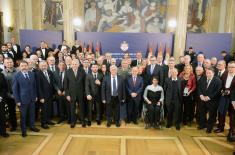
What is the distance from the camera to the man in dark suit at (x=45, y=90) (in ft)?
18.2

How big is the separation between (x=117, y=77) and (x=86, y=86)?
2.62 feet

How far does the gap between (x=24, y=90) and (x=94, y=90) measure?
5.35ft

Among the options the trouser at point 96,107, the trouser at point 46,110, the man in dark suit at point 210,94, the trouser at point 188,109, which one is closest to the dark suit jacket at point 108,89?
the trouser at point 96,107

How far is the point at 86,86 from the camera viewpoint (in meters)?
5.77

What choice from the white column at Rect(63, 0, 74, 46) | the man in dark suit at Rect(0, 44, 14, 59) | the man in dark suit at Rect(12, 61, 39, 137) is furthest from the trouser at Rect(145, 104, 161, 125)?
the white column at Rect(63, 0, 74, 46)

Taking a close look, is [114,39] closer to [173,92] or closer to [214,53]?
[214,53]

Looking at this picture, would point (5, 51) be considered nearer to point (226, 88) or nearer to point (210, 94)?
point (210, 94)

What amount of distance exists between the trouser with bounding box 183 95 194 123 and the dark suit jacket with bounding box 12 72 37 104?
3.70 metres

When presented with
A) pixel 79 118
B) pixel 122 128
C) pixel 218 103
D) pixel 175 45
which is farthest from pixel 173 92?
pixel 175 45

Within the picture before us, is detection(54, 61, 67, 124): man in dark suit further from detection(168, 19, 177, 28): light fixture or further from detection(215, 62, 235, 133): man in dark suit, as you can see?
detection(168, 19, 177, 28): light fixture

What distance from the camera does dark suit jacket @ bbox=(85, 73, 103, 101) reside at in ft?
18.9

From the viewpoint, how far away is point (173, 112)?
19.2ft

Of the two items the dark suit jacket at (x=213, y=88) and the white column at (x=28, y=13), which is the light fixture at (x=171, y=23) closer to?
the white column at (x=28, y=13)

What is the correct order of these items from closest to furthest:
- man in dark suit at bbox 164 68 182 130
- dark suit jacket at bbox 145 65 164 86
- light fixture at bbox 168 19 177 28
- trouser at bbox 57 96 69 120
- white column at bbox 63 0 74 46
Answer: man in dark suit at bbox 164 68 182 130, trouser at bbox 57 96 69 120, dark suit jacket at bbox 145 65 164 86, white column at bbox 63 0 74 46, light fixture at bbox 168 19 177 28
